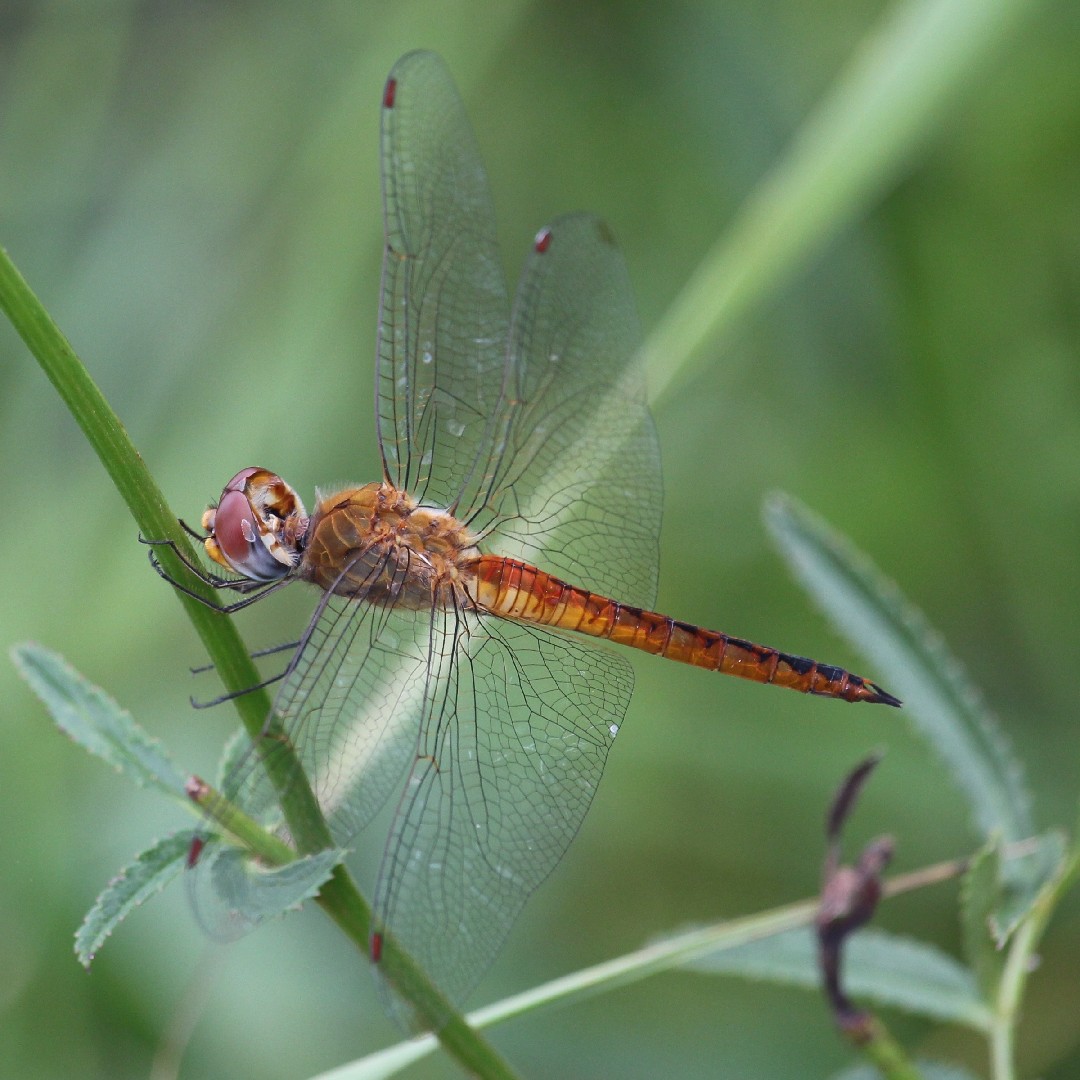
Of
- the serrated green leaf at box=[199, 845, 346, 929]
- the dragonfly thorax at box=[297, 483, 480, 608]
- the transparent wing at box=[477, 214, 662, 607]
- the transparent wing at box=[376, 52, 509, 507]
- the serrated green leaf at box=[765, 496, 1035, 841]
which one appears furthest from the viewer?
the transparent wing at box=[477, 214, 662, 607]

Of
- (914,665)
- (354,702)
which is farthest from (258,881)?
(914,665)

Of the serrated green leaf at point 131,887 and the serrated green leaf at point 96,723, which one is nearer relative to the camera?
the serrated green leaf at point 131,887

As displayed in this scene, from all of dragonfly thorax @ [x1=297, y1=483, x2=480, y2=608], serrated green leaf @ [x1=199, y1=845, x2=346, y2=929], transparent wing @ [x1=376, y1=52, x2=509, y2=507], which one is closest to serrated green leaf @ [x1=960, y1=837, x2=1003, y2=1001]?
serrated green leaf @ [x1=199, y1=845, x2=346, y2=929]

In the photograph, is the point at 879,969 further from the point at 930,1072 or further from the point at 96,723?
the point at 96,723

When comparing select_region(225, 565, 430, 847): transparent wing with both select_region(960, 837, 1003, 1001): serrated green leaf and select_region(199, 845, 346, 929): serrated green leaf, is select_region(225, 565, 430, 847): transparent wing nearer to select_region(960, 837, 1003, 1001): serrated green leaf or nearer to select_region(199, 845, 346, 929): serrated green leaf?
select_region(199, 845, 346, 929): serrated green leaf

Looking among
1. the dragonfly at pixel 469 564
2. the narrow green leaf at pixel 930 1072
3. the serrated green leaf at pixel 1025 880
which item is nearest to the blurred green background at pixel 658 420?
the dragonfly at pixel 469 564

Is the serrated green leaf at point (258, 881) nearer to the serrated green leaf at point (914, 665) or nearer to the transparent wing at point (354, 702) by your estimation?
the transparent wing at point (354, 702)

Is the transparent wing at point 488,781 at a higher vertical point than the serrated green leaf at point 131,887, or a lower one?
lower
